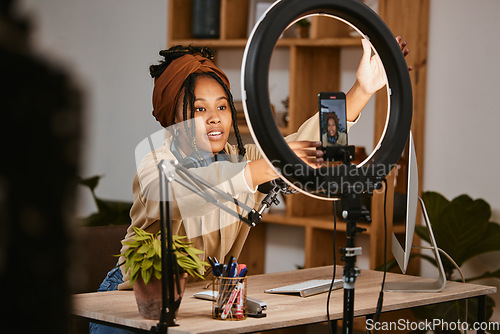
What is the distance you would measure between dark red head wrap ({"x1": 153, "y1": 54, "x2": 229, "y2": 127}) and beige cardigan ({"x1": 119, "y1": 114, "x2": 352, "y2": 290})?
0.30 ft

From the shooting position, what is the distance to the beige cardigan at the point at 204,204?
1402 mm

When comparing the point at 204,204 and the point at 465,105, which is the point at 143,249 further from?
the point at 465,105

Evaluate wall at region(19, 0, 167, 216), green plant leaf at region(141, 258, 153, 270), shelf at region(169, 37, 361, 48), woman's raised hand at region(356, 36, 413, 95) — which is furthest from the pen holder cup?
wall at region(19, 0, 167, 216)

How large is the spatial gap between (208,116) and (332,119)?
2.26 ft

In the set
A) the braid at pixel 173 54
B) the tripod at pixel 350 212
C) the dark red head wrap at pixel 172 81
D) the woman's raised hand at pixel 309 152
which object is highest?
the braid at pixel 173 54

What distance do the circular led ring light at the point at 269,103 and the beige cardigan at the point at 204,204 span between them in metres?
0.23

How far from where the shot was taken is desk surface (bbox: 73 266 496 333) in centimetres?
129

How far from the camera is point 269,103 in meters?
1.09

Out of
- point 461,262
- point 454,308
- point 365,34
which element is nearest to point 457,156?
point 461,262

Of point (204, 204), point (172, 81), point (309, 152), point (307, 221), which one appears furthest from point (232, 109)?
point (307, 221)

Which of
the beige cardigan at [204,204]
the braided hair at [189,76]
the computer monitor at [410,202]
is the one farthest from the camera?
the braided hair at [189,76]

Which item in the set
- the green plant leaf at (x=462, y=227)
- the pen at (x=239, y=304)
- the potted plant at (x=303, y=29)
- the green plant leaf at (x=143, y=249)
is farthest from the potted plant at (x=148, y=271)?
the potted plant at (x=303, y=29)

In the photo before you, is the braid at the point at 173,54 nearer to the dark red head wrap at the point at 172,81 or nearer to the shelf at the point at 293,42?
the dark red head wrap at the point at 172,81

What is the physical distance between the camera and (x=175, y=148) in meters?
1.81
